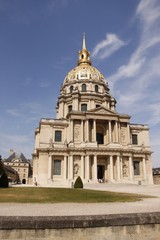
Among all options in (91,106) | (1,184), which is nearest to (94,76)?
(91,106)

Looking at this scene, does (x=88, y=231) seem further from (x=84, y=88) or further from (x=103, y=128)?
(x=84, y=88)

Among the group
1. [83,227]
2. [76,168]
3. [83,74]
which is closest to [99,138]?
[76,168]

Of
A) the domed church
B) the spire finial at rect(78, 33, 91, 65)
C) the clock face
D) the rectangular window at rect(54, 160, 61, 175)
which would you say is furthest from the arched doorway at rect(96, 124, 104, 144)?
the spire finial at rect(78, 33, 91, 65)

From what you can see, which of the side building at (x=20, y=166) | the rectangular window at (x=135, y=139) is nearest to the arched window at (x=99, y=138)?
the rectangular window at (x=135, y=139)

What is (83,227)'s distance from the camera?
686 cm

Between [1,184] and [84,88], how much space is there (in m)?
39.6

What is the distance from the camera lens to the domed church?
45656 millimetres

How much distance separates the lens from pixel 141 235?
7113 mm

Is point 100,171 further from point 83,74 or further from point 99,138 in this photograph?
point 83,74

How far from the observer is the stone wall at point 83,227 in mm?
6586

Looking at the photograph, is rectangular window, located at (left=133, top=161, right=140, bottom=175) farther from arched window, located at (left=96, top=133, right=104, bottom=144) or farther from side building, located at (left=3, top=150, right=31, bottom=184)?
side building, located at (left=3, top=150, right=31, bottom=184)

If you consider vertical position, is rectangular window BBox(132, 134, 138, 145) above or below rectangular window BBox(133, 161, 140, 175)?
above

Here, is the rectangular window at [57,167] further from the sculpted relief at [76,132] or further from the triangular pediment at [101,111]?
the triangular pediment at [101,111]

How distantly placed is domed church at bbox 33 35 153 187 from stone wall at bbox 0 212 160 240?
36.2 metres
